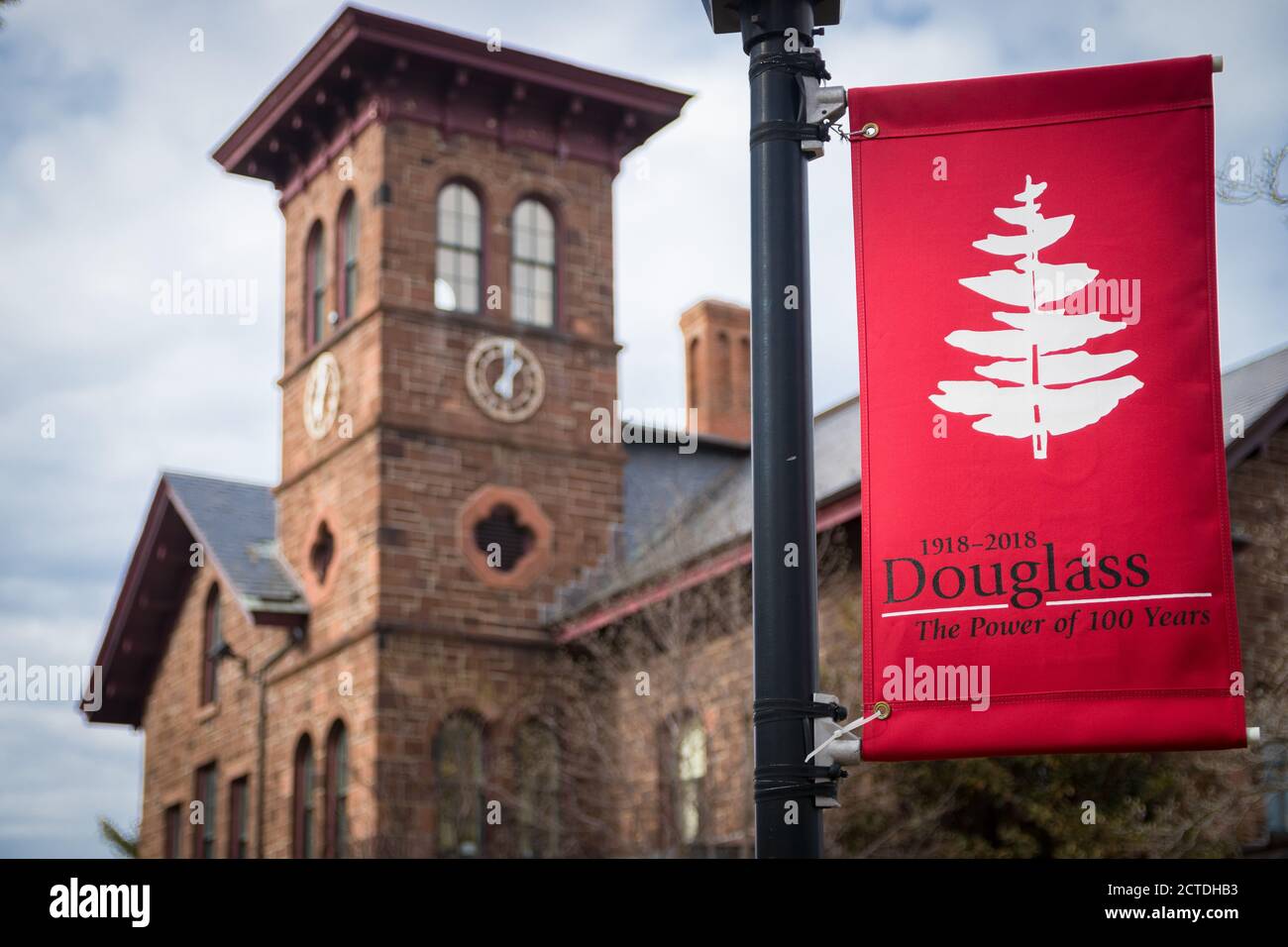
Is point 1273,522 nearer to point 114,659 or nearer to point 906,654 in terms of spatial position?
point 906,654

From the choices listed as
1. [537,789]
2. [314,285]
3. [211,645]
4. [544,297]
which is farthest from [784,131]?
[211,645]

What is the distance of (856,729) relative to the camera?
5.67 meters

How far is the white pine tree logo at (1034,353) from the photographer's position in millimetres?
5961

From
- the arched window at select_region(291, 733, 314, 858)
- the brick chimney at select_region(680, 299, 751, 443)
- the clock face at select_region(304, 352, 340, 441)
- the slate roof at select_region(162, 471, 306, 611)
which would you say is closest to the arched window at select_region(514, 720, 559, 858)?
the arched window at select_region(291, 733, 314, 858)

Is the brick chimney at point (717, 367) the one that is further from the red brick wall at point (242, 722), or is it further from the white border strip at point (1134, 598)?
the white border strip at point (1134, 598)

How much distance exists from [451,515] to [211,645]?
7053mm

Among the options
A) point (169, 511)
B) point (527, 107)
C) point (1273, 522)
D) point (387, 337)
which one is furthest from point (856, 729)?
point (169, 511)

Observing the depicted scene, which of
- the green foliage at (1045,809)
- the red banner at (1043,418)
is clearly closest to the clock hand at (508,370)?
the green foliage at (1045,809)

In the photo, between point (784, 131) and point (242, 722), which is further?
→ point (242, 722)

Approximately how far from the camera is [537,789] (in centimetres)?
2775

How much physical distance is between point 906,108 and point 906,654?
1790 mm

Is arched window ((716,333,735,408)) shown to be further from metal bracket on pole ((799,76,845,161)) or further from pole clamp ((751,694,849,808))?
pole clamp ((751,694,849,808))

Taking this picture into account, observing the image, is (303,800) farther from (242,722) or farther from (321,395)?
(321,395)
